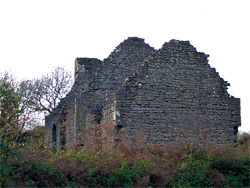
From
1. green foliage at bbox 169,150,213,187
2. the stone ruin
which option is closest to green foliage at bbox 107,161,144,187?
green foliage at bbox 169,150,213,187

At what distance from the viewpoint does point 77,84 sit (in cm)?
2100

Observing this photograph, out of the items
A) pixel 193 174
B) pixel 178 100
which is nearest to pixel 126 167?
pixel 193 174

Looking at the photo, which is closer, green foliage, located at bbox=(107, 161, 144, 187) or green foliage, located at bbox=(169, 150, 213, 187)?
green foliage, located at bbox=(107, 161, 144, 187)

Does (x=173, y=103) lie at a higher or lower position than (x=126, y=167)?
higher

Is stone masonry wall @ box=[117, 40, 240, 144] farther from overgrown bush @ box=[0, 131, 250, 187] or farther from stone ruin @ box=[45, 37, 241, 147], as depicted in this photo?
overgrown bush @ box=[0, 131, 250, 187]

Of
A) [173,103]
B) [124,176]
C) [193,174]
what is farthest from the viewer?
[173,103]

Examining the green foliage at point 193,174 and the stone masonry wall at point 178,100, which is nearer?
the green foliage at point 193,174

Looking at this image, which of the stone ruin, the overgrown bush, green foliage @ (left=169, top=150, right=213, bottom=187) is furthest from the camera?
the stone ruin

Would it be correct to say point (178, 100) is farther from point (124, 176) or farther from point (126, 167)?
point (124, 176)

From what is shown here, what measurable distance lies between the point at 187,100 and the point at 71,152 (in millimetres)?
5938

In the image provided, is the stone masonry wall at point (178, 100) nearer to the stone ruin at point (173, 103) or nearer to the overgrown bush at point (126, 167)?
the stone ruin at point (173, 103)

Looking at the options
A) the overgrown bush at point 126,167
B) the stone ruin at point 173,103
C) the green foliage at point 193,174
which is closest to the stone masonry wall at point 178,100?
the stone ruin at point 173,103

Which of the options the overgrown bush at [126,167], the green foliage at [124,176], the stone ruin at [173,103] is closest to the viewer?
the overgrown bush at [126,167]

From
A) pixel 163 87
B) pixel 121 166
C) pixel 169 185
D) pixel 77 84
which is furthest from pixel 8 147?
pixel 77 84
